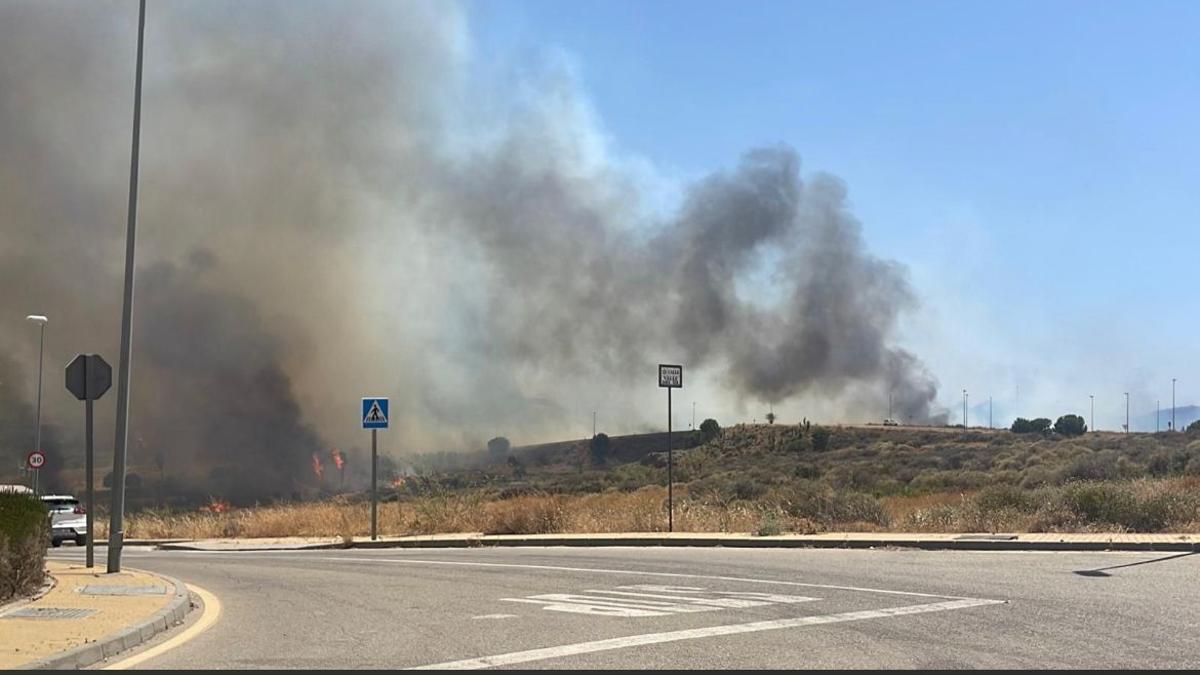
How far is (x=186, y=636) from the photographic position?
9742 millimetres

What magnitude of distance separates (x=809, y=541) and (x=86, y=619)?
10864mm

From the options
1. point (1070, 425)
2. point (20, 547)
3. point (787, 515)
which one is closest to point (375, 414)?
point (787, 515)

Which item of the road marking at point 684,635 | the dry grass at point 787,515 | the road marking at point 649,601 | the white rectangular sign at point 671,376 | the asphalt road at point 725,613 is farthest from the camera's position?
the white rectangular sign at point 671,376

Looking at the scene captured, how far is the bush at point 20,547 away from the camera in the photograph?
38.1 feet

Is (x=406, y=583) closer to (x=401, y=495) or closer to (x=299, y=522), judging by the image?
(x=299, y=522)

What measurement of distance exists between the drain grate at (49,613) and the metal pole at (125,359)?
4175 mm

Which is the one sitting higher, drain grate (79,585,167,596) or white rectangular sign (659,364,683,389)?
white rectangular sign (659,364,683,389)

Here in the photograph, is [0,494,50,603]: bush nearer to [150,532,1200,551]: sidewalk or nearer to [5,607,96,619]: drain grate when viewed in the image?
[5,607,96,619]: drain grate

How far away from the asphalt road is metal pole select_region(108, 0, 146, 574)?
3.74 ft

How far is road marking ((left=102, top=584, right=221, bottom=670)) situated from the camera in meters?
8.34

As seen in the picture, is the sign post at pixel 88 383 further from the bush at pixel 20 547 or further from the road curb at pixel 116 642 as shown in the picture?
the road curb at pixel 116 642

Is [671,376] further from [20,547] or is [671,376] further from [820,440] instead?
[820,440]

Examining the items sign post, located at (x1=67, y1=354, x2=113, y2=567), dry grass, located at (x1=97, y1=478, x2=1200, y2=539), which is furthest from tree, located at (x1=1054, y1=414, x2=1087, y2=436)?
sign post, located at (x1=67, y1=354, x2=113, y2=567)

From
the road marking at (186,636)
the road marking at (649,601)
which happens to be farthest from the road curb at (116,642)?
the road marking at (649,601)
